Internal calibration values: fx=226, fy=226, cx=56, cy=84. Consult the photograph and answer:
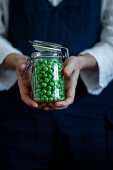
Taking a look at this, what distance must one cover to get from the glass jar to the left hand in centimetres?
2

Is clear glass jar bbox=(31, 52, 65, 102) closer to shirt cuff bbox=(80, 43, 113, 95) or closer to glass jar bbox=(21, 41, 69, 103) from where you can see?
glass jar bbox=(21, 41, 69, 103)

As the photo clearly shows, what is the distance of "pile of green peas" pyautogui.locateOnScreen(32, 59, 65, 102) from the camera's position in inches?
20.7

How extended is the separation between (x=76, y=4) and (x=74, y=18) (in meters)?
0.04

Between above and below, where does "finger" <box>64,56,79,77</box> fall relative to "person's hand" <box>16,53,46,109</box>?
above

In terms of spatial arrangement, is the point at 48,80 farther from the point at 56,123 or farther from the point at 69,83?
the point at 56,123

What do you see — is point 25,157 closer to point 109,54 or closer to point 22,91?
point 22,91

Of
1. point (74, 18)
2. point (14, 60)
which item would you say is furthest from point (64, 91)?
point (74, 18)

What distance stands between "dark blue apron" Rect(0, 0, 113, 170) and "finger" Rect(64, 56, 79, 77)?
0.15 metres

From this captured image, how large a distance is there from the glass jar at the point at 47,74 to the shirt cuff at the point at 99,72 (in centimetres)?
19

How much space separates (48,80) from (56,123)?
0.86ft

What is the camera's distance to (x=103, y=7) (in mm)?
778

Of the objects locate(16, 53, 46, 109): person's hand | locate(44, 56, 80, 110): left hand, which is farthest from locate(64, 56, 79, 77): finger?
locate(16, 53, 46, 109): person's hand

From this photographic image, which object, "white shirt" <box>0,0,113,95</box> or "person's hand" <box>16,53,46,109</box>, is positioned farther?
"white shirt" <box>0,0,113,95</box>

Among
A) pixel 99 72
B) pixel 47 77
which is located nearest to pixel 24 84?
pixel 47 77
